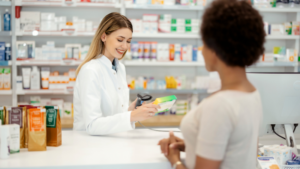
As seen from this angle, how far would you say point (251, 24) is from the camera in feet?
2.88

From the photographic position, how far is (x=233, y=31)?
87 cm

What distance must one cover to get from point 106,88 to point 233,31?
1269 millimetres

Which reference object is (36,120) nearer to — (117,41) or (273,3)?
(117,41)

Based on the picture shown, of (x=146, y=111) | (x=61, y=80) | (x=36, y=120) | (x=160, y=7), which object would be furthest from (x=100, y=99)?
(x=160, y=7)

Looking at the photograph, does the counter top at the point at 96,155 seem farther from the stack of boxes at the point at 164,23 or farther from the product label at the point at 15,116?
the stack of boxes at the point at 164,23

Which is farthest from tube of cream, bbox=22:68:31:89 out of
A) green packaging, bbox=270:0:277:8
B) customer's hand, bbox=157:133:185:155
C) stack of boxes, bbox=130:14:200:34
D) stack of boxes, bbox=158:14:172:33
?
green packaging, bbox=270:0:277:8

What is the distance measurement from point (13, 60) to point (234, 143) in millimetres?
3746

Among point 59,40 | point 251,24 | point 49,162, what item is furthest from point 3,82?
point 251,24

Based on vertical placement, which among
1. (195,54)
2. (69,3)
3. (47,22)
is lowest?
(195,54)

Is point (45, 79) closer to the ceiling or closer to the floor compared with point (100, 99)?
closer to the floor

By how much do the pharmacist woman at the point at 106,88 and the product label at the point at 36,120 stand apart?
14.5 inches

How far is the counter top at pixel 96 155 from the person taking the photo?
1.24 metres

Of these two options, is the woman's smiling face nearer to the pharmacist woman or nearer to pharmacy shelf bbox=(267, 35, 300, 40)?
the pharmacist woman

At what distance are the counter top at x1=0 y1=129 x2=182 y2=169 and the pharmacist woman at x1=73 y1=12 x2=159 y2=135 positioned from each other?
Answer: 0.33 ft
